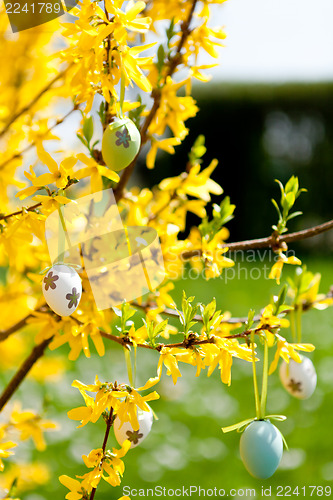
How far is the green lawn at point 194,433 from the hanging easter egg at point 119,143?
1342 mm

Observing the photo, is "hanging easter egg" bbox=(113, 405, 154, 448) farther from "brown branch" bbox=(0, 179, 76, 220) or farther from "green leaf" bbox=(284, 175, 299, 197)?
"green leaf" bbox=(284, 175, 299, 197)

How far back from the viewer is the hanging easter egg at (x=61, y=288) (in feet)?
3.01

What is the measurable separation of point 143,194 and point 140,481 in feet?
5.90

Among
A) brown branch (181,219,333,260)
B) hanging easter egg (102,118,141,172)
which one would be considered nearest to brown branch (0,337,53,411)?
brown branch (181,219,333,260)

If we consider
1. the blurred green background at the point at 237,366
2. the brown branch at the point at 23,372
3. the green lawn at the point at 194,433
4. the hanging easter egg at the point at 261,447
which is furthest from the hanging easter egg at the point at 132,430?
the green lawn at the point at 194,433

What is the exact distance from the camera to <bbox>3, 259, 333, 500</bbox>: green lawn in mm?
2668

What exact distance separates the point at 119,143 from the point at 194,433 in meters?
2.60

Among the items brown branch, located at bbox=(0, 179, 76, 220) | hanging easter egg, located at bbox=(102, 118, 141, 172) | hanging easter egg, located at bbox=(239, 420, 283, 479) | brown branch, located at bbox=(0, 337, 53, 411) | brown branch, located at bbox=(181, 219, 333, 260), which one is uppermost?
hanging easter egg, located at bbox=(102, 118, 141, 172)

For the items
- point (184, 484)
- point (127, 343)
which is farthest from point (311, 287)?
point (184, 484)

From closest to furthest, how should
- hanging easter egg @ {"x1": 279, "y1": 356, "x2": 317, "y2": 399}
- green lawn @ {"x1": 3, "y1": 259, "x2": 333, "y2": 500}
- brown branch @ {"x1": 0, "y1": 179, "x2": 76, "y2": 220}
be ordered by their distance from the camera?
brown branch @ {"x1": 0, "y1": 179, "x2": 76, "y2": 220}
hanging easter egg @ {"x1": 279, "y1": 356, "x2": 317, "y2": 399}
green lawn @ {"x1": 3, "y1": 259, "x2": 333, "y2": 500}

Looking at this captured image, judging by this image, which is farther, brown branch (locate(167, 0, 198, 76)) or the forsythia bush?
brown branch (locate(167, 0, 198, 76))

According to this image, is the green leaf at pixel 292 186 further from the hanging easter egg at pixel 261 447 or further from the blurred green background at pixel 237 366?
the blurred green background at pixel 237 366

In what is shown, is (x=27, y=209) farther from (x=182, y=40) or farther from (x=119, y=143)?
(x=182, y=40)

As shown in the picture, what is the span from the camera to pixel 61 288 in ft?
3.01
